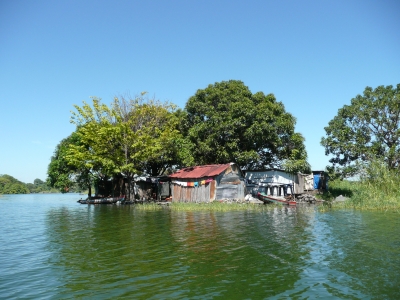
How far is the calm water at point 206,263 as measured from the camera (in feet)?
25.4

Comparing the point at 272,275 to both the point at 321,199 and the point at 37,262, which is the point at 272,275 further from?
the point at 321,199

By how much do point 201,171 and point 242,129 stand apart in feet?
20.8

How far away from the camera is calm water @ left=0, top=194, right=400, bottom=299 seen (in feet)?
25.4

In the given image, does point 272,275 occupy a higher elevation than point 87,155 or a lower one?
lower

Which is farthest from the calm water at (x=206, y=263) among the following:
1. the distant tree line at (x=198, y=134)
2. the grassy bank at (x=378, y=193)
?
the distant tree line at (x=198, y=134)

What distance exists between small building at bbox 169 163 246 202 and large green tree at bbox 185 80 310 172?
3.03 metres

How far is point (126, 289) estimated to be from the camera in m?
7.82

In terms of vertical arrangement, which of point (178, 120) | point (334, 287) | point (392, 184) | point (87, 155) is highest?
point (178, 120)

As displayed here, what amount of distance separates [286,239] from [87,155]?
27317 mm

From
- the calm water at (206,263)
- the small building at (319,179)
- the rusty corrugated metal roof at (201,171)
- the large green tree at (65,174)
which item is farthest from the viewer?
the large green tree at (65,174)

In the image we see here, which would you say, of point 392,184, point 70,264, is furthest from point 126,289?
point 392,184

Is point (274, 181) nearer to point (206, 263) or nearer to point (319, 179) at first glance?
point (319, 179)

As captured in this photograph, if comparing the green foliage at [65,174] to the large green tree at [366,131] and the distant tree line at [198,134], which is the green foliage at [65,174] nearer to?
the distant tree line at [198,134]

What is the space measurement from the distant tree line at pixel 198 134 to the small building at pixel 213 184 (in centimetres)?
297
